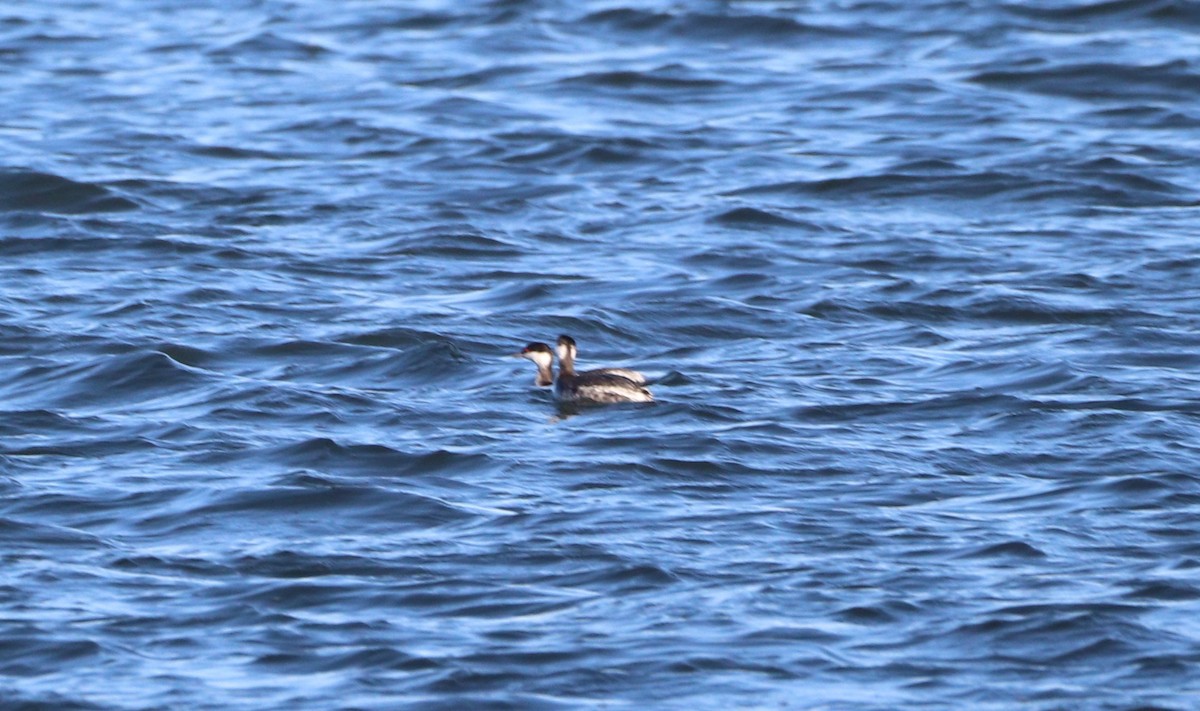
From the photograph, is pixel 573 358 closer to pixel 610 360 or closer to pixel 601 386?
pixel 610 360

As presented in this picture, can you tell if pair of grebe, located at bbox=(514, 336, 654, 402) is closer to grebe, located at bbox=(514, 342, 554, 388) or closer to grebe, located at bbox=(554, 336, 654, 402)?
grebe, located at bbox=(554, 336, 654, 402)

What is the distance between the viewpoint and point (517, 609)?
29.0 ft

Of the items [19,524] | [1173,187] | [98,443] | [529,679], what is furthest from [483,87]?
[529,679]

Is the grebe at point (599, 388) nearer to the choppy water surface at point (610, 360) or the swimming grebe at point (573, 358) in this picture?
the swimming grebe at point (573, 358)

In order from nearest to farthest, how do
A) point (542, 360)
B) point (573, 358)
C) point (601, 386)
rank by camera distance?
point (601, 386) → point (542, 360) → point (573, 358)

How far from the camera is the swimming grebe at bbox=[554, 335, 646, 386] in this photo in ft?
39.5

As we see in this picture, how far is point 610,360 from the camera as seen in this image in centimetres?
1353

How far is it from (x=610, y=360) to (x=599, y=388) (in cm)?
159

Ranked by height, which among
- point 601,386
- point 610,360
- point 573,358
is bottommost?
point 610,360

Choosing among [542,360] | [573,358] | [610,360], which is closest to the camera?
[542,360]

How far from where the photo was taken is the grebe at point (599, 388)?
11.9 metres

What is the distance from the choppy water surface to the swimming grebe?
27 cm

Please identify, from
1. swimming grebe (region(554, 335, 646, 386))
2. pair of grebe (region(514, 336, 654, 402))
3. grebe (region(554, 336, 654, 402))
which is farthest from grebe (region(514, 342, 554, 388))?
grebe (region(554, 336, 654, 402))

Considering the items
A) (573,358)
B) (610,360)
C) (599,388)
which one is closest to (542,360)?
(573,358)
